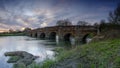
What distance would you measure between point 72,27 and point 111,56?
4977 centimetres

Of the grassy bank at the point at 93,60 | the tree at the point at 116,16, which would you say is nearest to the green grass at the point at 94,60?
the grassy bank at the point at 93,60

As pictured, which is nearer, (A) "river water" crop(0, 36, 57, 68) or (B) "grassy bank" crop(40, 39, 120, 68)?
(B) "grassy bank" crop(40, 39, 120, 68)

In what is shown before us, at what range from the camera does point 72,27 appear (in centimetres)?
5938

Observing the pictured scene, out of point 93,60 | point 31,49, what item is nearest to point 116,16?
point 31,49

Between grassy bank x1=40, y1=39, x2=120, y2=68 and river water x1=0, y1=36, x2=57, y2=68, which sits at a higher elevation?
grassy bank x1=40, y1=39, x2=120, y2=68

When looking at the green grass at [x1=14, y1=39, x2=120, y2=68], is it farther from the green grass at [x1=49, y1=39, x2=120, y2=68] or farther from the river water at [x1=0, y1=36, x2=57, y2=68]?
the river water at [x1=0, y1=36, x2=57, y2=68]

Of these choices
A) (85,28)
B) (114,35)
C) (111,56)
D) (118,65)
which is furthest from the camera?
(85,28)

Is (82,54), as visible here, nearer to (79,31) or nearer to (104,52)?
(104,52)

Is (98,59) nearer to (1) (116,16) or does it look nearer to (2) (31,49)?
(2) (31,49)

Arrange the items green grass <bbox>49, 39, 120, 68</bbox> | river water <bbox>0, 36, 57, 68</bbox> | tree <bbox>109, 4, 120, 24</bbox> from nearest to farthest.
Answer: green grass <bbox>49, 39, 120, 68</bbox>
river water <bbox>0, 36, 57, 68</bbox>
tree <bbox>109, 4, 120, 24</bbox>

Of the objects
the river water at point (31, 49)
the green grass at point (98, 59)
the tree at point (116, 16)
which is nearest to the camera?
the green grass at point (98, 59)

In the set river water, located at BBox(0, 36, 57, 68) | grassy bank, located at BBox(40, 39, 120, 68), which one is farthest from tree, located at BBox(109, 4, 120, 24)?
grassy bank, located at BBox(40, 39, 120, 68)

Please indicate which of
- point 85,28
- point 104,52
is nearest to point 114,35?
point 104,52

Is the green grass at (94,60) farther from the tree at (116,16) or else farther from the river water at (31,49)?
the tree at (116,16)
